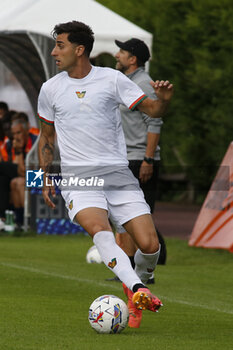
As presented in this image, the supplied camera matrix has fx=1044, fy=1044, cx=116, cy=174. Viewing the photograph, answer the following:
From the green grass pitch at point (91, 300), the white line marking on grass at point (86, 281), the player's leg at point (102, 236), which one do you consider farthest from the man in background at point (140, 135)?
the player's leg at point (102, 236)

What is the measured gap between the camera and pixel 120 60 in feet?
37.6

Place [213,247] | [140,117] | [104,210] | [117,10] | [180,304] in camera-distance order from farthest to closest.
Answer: [117,10]
[213,247]
[140,117]
[180,304]
[104,210]

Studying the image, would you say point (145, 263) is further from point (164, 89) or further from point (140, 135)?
point (140, 135)

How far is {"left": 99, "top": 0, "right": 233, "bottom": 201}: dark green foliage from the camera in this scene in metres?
26.9

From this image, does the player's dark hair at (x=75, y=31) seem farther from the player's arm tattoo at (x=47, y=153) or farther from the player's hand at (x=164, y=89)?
the player's hand at (x=164, y=89)

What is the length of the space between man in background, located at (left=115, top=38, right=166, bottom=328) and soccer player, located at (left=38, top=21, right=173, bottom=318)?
3003 millimetres

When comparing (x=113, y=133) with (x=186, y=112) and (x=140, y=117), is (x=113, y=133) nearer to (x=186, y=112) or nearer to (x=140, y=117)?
(x=140, y=117)

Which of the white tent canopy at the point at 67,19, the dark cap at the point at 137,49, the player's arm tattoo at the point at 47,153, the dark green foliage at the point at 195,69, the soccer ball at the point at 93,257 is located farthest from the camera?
the dark green foliage at the point at 195,69

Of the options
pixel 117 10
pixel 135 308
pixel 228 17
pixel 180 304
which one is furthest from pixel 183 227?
pixel 135 308

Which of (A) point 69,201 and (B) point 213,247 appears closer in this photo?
(A) point 69,201

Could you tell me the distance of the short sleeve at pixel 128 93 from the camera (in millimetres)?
7762

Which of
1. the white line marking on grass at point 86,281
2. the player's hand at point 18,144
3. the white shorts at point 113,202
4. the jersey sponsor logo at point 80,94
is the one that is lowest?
the player's hand at point 18,144

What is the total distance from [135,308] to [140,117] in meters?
3.90

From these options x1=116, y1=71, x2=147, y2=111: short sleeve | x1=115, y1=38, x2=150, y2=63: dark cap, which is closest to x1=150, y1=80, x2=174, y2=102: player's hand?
x1=116, y1=71, x2=147, y2=111: short sleeve
